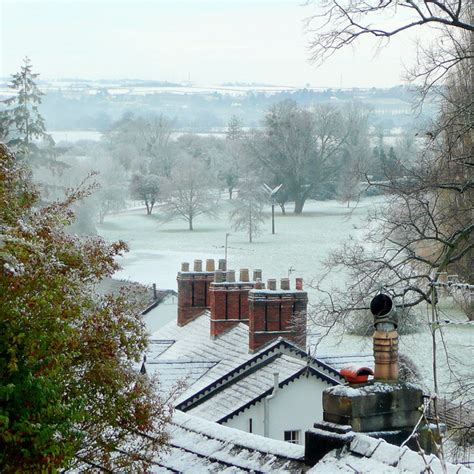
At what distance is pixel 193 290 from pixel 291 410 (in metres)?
7.39

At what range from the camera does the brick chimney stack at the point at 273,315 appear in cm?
2275

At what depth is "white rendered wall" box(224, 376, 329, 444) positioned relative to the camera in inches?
820

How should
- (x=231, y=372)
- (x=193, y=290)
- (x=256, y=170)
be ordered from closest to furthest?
1. (x=231, y=372)
2. (x=193, y=290)
3. (x=256, y=170)

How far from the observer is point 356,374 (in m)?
11.5

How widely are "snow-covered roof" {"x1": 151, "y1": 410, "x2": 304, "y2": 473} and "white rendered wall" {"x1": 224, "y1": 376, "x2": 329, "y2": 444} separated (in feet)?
25.2

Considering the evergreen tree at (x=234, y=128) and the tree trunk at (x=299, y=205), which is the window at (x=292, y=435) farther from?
the evergreen tree at (x=234, y=128)

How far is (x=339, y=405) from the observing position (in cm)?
1086

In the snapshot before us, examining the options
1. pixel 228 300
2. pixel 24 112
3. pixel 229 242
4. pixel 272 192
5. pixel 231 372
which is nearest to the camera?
pixel 231 372

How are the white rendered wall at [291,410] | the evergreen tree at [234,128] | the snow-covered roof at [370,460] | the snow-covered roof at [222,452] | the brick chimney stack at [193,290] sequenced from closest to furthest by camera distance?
the snow-covered roof at [370,460], the snow-covered roof at [222,452], the white rendered wall at [291,410], the brick chimney stack at [193,290], the evergreen tree at [234,128]

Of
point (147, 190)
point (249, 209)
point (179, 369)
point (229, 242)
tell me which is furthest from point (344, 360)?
point (147, 190)

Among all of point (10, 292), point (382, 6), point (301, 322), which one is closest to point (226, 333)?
point (301, 322)

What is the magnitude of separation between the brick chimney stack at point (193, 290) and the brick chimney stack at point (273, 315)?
4917 mm

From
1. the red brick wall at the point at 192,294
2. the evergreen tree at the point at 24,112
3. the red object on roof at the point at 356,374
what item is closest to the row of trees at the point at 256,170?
the evergreen tree at the point at 24,112

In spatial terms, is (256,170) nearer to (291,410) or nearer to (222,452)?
(291,410)
